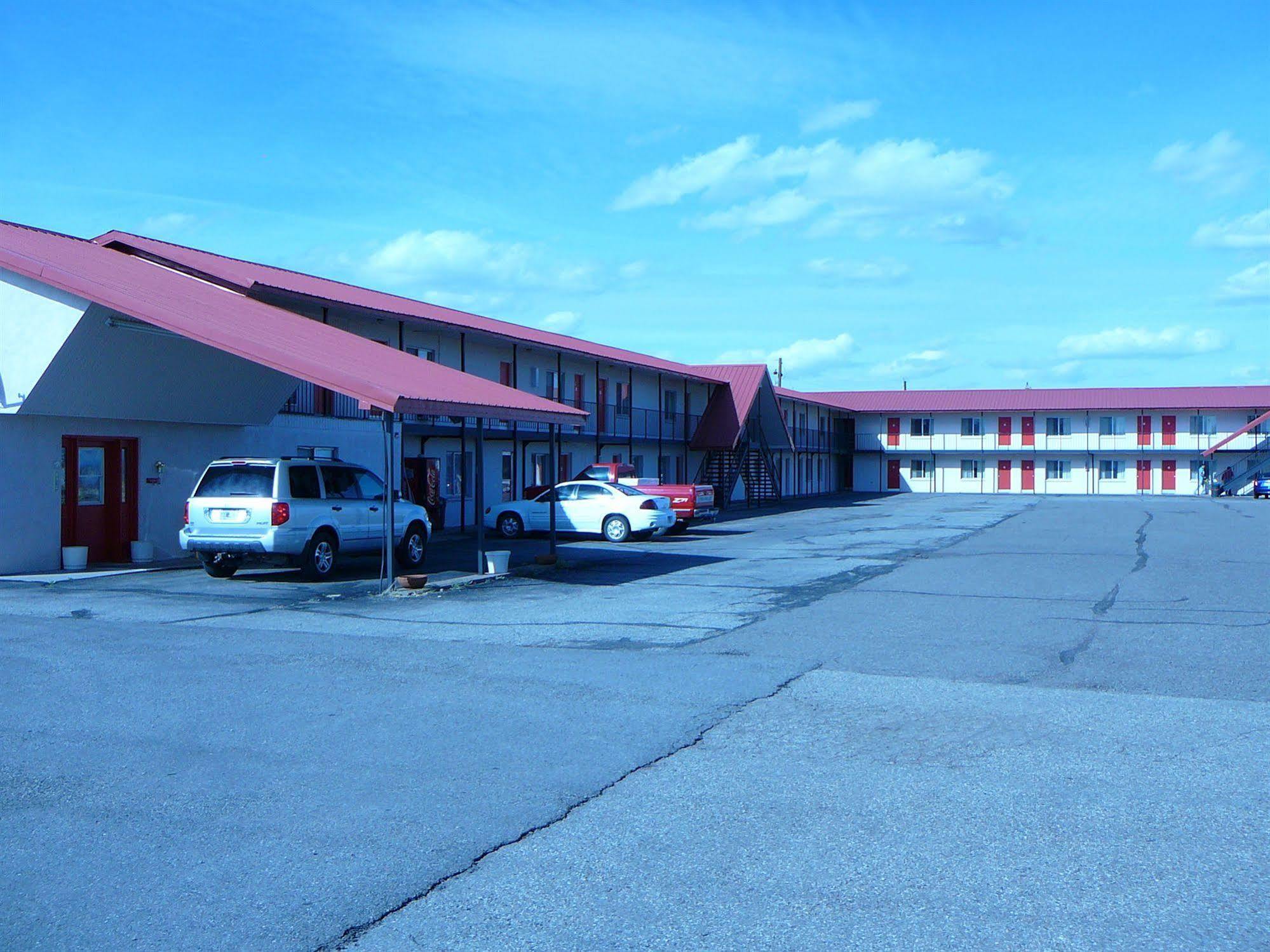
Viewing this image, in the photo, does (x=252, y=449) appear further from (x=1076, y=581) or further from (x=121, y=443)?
(x=1076, y=581)

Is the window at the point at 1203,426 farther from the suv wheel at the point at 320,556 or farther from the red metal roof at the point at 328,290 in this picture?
the suv wheel at the point at 320,556

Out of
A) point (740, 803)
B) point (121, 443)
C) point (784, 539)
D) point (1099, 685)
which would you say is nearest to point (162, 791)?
point (740, 803)

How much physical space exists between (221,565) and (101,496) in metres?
3.04

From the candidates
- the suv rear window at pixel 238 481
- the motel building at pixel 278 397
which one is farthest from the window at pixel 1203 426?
the suv rear window at pixel 238 481

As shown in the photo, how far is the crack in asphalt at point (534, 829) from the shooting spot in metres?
4.26

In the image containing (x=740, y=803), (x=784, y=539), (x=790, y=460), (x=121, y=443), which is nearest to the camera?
(x=740, y=803)

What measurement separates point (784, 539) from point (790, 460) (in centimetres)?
3347

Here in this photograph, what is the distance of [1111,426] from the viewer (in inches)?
2633

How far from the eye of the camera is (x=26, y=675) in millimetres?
8969

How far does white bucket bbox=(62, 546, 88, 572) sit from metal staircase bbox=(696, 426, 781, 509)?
29.7 meters

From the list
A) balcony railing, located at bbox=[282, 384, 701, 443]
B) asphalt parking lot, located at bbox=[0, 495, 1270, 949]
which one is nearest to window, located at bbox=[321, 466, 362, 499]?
balcony railing, located at bbox=[282, 384, 701, 443]

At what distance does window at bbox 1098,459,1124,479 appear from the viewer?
222 ft

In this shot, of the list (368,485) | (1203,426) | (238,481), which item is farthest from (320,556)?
(1203,426)

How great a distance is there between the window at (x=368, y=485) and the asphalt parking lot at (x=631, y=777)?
4414mm
